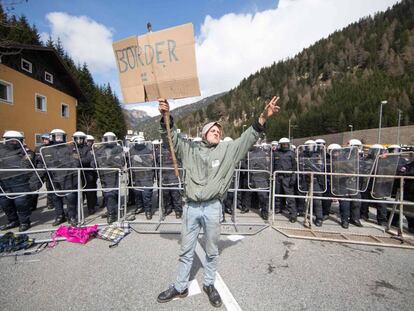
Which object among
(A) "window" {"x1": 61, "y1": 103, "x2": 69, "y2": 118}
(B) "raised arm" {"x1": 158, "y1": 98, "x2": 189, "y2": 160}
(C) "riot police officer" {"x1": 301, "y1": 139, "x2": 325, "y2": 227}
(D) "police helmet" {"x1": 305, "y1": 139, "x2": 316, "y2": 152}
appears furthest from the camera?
(A) "window" {"x1": 61, "y1": 103, "x2": 69, "y2": 118}

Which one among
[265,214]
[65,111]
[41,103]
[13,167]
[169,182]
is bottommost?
[265,214]

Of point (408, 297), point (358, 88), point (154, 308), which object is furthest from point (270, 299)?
point (358, 88)

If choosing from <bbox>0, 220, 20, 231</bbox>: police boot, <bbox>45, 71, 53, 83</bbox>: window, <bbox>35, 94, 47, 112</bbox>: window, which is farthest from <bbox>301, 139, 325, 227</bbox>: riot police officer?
<bbox>45, 71, 53, 83</bbox>: window

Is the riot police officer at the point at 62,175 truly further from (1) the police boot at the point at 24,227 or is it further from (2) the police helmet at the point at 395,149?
(2) the police helmet at the point at 395,149

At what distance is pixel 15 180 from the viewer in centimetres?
525

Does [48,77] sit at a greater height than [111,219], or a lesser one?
greater

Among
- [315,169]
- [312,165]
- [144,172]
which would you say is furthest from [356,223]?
[144,172]

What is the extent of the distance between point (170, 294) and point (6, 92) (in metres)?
19.4

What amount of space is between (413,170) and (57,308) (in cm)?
747

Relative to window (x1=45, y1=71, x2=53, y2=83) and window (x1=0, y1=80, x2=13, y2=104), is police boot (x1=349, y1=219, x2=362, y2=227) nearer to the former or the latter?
window (x1=0, y1=80, x2=13, y2=104)

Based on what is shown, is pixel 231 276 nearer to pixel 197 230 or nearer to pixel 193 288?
pixel 193 288

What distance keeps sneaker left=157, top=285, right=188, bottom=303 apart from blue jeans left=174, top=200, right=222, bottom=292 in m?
0.06

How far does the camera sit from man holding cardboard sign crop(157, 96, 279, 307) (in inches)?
111

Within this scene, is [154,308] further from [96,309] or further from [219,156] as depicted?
[219,156]
